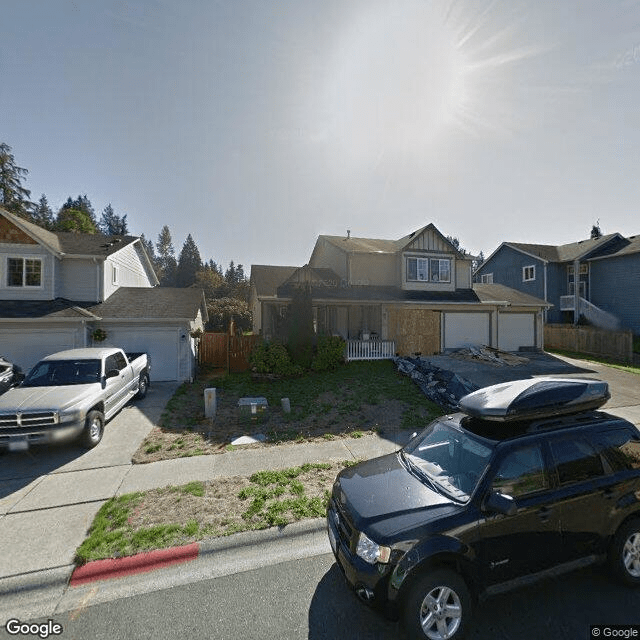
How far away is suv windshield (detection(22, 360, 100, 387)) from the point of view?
7.24m

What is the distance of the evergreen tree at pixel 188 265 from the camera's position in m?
61.9

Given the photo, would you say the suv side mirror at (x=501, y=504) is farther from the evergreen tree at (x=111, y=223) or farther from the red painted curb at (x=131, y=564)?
the evergreen tree at (x=111, y=223)

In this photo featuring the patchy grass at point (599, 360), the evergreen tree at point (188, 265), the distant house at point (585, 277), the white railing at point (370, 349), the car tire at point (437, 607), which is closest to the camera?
the car tire at point (437, 607)

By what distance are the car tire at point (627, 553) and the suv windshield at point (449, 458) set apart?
1.67m

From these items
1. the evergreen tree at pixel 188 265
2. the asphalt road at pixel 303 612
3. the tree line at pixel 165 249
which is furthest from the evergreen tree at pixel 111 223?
the asphalt road at pixel 303 612

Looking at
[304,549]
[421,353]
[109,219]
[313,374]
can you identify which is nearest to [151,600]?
[304,549]

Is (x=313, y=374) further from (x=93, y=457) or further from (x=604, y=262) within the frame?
(x=604, y=262)

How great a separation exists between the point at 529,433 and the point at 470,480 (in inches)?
31.1

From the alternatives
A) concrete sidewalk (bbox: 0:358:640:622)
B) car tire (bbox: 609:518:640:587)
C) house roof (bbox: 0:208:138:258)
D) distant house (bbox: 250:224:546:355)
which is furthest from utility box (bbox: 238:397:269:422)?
house roof (bbox: 0:208:138:258)

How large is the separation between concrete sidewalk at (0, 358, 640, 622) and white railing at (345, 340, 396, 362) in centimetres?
752

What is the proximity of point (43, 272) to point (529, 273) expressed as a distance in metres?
32.8

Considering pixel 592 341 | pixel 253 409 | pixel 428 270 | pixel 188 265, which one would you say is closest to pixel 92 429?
pixel 253 409

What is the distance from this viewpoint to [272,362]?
1272cm

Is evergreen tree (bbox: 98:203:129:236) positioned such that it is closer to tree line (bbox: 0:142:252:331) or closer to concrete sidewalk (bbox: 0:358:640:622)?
tree line (bbox: 0:142:252:331)
